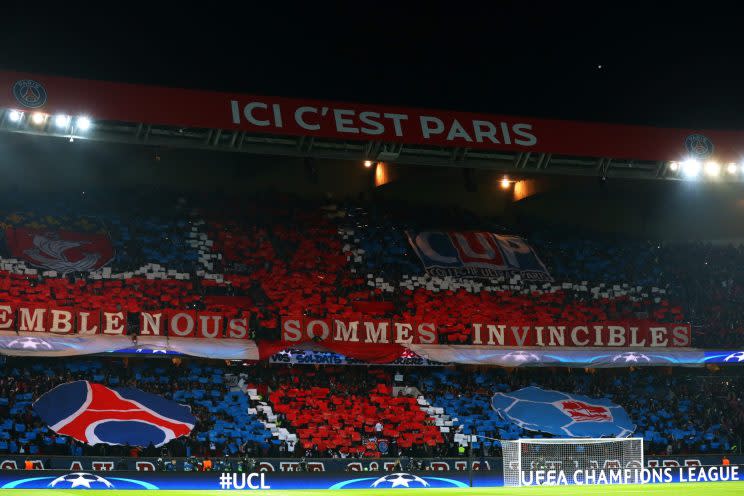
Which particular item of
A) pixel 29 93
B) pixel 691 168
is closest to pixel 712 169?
pixel 691 168

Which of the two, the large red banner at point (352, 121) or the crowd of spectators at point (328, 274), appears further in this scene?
the crowd of spectators at point (328, 274)

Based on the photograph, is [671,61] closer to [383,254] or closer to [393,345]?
[383,254]

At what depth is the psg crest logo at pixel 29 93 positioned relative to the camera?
96.8 ft

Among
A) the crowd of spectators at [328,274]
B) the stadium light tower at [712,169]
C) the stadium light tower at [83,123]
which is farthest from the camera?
the stadium light tower at [712,169]

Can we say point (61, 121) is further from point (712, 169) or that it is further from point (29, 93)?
point (712, 169)

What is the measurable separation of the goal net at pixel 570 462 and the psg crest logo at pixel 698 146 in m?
11.6

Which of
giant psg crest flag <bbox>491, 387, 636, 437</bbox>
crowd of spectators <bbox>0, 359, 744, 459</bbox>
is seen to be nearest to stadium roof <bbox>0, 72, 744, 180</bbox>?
crowd of spectators <bbox>0, 359, 744, 459</bbox>

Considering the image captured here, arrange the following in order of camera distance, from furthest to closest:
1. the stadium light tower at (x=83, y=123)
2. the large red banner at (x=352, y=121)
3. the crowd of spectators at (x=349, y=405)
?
1. the stadium light tower at (x=83, y=123)
2. the large red banner at (x=352, y=121)
3. the crowd of spectators at (x=349, y=405)

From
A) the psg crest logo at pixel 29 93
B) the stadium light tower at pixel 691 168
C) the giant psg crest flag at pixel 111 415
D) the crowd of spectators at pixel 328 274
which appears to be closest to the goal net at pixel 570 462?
the crowd of spectators at pixel 328 274

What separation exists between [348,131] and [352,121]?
0.42 metres

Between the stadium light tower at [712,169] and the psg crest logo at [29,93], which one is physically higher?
the psg crest logo at [29,93]

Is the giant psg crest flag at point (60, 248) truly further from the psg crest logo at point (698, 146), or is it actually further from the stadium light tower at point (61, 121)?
the psg crest logo at point (698, 146)

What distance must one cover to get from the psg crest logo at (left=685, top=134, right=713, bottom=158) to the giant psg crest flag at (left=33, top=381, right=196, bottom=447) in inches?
805

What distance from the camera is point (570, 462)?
29328 mm
